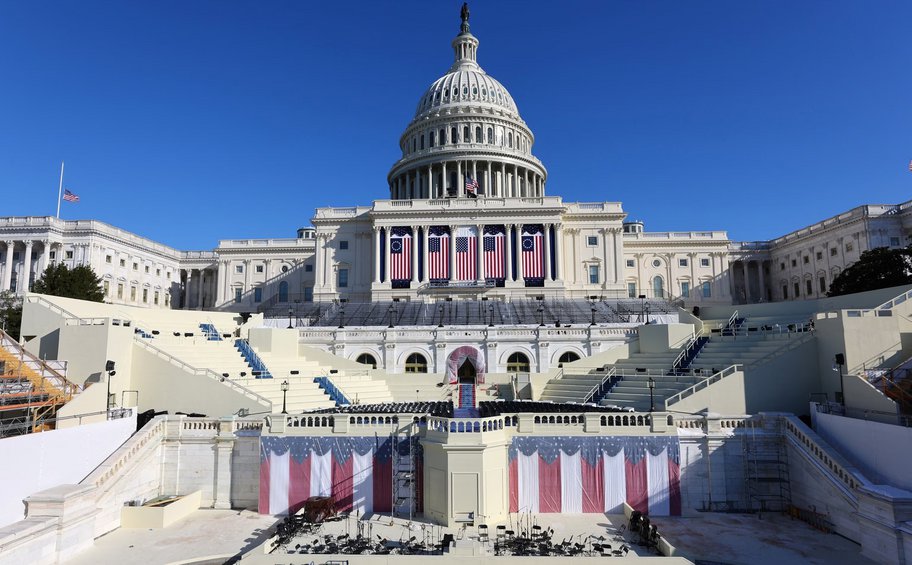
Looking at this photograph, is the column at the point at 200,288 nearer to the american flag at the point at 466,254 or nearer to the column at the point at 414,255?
the column at the point at 414,255

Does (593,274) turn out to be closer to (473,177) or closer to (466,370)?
(473,177)

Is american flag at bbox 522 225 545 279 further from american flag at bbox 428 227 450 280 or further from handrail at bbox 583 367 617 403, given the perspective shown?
handrail at bbox 583 367 617 403

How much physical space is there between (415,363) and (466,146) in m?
52.3

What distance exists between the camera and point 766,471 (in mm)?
22594

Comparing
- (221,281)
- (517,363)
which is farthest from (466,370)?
(221,281)

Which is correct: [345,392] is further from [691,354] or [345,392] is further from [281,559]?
[691,354]

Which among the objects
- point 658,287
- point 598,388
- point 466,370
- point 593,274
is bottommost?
point 598,388

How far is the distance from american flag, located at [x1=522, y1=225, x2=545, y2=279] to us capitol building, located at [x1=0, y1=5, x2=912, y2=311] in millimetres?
136

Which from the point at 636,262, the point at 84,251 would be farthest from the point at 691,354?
the point at 84,251

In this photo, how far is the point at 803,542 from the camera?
18922 millimetres

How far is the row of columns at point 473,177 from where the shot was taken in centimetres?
8962

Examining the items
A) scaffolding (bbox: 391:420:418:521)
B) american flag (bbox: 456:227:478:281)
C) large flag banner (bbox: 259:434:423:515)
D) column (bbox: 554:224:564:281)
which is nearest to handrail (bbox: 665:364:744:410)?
scaffolding (bbox: 391:420:418:521)

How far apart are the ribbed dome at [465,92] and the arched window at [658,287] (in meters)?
40.3

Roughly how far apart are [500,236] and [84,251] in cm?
5858
